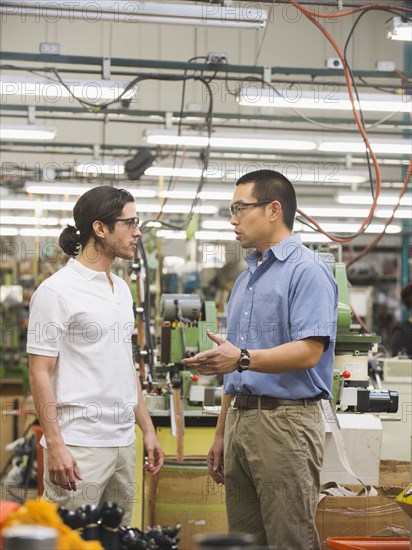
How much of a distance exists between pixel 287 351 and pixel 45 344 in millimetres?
685

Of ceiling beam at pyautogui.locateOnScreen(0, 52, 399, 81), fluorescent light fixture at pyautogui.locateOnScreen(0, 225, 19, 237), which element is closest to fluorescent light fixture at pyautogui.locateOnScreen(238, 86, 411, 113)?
ceiling beam at pyautogui.locateOnScreen(0, 52, 399, 81)

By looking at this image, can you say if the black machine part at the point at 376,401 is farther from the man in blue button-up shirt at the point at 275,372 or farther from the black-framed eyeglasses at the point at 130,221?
the black-framed eyeglasses at the point at 130,221

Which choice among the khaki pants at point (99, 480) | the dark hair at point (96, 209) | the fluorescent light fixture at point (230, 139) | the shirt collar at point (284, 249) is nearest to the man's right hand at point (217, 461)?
the khaki pants at point (99, 480)

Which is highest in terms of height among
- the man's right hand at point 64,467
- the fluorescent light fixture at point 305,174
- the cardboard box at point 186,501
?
the fluorescent light fixture at point 305,174

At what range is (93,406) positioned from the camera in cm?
250

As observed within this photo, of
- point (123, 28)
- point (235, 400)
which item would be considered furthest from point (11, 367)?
point (235, 400)

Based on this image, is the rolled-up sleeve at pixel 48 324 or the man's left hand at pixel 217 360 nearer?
the man's left hand at pixel 217 360

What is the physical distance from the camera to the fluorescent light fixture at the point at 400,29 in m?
4.25

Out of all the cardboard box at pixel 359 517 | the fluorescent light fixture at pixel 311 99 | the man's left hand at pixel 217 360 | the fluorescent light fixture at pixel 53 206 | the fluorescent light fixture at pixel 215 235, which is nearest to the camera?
the man's left hand at pixel 217 360

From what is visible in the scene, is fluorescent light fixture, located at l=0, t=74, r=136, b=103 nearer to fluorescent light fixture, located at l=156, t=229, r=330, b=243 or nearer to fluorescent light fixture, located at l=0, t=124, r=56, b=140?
fluorescent light fixture, located at l=0, t=124, r=56, b=140

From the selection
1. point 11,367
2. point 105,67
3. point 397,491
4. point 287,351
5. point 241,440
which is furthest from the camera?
point 11,367

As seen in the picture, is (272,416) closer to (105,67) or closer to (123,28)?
(105,67)

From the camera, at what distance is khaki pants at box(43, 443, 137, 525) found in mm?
2461

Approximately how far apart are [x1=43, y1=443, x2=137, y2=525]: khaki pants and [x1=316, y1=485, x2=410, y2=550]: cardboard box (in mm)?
1032
